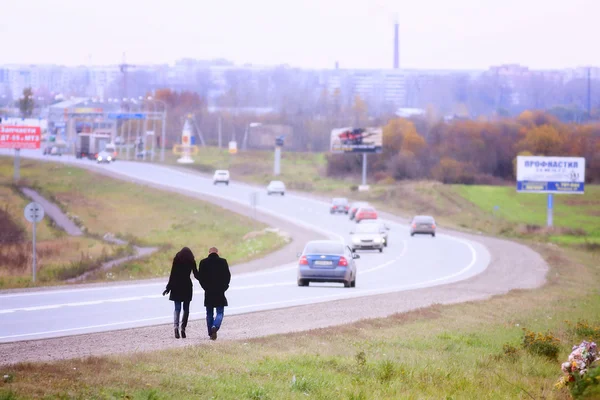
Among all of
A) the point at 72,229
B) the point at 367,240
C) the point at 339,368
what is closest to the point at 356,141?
the point at 72,229

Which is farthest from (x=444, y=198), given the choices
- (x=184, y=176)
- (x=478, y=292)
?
(x=478, y=292)

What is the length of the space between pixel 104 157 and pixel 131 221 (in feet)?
121

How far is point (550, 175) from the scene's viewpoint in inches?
2990

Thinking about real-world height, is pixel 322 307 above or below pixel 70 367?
below

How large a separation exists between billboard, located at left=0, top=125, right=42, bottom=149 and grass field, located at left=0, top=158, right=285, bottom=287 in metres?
3.25

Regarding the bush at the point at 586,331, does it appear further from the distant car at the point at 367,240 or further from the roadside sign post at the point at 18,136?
the roadside sign post at the point at 18,136

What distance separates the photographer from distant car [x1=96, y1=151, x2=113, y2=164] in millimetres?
107250

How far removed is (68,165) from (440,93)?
112817 mm

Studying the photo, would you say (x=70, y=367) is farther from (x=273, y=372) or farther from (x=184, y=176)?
(x=184, y=176)

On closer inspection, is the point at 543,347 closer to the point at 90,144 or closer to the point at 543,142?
the point at 90,144

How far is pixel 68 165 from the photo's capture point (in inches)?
3880

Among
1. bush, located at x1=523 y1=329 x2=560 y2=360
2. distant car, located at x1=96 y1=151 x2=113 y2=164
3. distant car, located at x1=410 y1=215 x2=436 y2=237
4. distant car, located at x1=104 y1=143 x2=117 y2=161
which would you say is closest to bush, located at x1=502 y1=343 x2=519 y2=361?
bush, located at x1=523 y1=329 x2=560 y2=360

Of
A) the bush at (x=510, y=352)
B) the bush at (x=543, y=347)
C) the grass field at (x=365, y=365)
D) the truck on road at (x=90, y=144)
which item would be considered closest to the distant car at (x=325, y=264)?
the grass field at (x=365, y=365)

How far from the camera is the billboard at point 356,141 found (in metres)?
104
